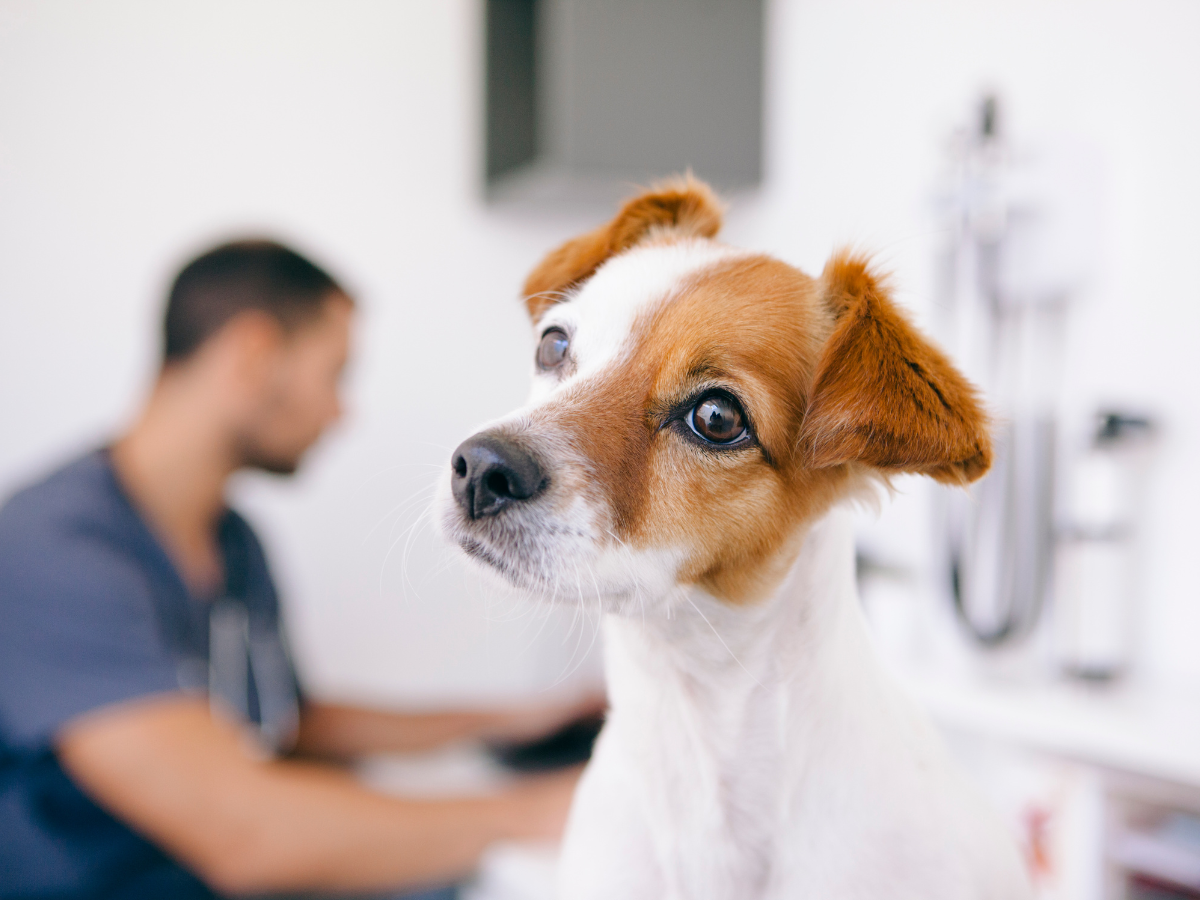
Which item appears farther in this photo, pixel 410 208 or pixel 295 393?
pixel 410 208

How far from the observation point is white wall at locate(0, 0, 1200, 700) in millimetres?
1290

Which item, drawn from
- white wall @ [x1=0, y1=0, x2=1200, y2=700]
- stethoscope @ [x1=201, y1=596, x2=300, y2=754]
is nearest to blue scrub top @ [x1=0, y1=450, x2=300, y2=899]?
stethoscope @ [x1=201, y1=596, x2=300, y2=754]

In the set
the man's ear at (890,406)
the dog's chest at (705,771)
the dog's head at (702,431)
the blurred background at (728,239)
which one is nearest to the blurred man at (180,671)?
the blurred background at (728,239)

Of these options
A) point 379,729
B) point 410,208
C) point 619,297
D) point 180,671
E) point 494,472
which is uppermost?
point 410,208

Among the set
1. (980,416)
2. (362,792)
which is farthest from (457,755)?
(980,416)

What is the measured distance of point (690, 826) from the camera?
612mm

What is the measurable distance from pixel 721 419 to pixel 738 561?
0.35ft

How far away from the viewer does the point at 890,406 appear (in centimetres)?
56

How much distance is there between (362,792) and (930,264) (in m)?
1.31

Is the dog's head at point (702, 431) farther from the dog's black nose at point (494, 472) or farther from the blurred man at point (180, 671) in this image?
the blurred man at point (180, 671)

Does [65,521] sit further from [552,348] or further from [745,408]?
[745,408]

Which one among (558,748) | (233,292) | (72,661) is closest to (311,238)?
(233,292)

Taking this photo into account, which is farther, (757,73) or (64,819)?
(757,73)

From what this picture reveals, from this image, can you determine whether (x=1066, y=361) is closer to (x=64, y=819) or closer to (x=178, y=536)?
(x=178, y=536)
